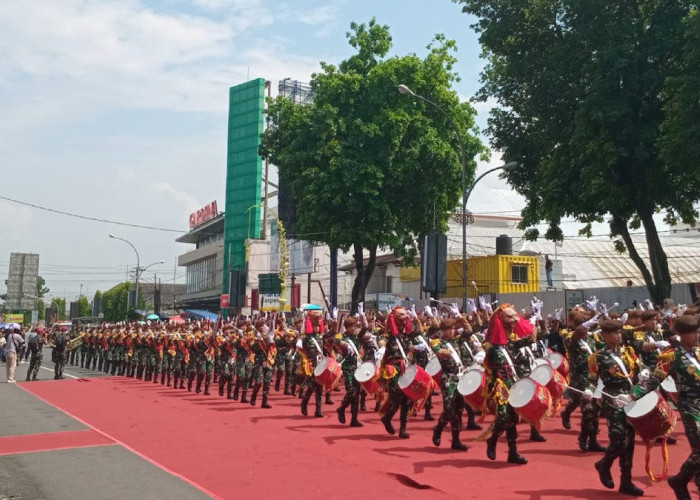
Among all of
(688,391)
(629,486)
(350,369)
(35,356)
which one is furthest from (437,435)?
(35,356)

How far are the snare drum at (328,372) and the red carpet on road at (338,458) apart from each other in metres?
0.78

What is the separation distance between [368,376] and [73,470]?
4806 mm

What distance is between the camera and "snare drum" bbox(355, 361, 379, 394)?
12.0 meters

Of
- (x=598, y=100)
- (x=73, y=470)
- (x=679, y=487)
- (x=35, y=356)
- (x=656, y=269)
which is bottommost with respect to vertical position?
(x=73, y=470)

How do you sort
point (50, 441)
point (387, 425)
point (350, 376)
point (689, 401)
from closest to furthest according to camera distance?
1. point (689, 401)
2. point (50, 441)
3. point (387, 425)
4. point (350, 376)

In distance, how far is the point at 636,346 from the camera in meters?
11.0

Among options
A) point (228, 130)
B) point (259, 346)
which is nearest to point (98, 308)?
point (228, 130)

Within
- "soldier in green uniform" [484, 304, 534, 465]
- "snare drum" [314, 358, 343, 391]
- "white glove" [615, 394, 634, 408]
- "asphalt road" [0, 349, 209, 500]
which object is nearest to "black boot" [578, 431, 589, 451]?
"soldier in green uniform" [484, 304, 534, 465]

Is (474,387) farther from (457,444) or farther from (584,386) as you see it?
(584,386)

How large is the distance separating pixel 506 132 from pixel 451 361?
17.6m

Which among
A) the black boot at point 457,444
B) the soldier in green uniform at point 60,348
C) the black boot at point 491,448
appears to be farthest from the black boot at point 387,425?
the soldier in green uniform at point 60,348

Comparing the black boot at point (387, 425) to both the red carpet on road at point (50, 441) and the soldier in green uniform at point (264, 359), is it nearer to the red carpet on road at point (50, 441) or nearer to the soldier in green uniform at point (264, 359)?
the red carpet on road at point (50, 441)

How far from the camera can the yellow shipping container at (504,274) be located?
4062cm

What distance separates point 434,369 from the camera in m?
11.3
